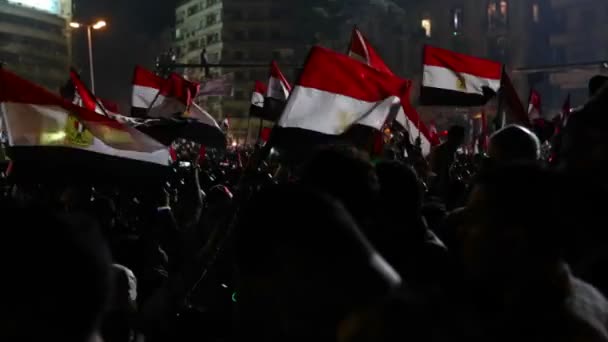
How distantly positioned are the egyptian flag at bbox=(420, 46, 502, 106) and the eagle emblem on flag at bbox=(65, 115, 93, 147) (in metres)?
5.35

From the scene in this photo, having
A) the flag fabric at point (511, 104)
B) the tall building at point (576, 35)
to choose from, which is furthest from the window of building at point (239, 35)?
the flag fabric at point (511, 104)

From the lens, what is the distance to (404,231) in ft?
13.6

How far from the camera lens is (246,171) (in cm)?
582

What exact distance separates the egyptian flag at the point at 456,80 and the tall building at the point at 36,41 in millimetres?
110650

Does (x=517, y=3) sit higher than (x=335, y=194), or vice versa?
(x=517, y=3)

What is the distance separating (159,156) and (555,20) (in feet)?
291

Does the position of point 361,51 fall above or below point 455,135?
above

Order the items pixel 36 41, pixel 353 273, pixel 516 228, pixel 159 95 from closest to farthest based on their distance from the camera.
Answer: pixel 353 273, pixel 516 228, pixel 159 95, pixel 36 41

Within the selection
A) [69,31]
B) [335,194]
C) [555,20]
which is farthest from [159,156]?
[69,31]

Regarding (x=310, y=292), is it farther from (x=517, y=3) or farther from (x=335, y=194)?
(x=517, y=3)

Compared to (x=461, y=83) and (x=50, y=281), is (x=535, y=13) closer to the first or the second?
(x=461, y=83)

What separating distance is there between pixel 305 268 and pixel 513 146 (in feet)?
10.9

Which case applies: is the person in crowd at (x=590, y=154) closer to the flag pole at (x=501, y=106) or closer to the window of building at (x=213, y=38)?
the flag pole at (x=501, y=106)

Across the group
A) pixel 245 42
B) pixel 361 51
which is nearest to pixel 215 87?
pixel 361 51
